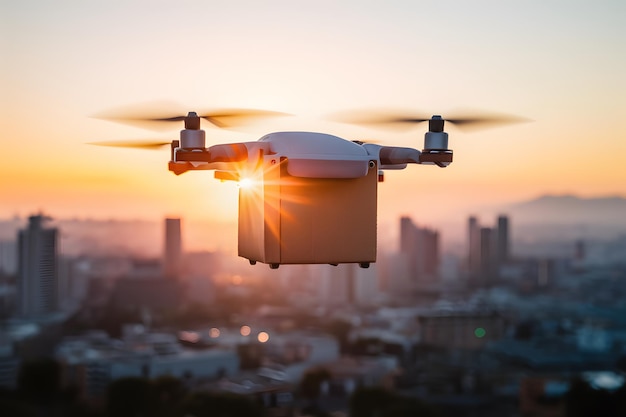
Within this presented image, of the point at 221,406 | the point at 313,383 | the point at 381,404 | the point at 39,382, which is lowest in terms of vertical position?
the point at 381,404

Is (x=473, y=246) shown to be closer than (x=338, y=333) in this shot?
No

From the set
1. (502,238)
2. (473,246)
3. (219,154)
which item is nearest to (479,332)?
(473,246)

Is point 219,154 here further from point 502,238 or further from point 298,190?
point 502,238

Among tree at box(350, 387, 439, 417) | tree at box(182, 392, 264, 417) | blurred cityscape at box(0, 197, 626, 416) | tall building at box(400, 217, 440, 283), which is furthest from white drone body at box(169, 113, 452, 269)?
tall building at box(400, 217, 440, 283)

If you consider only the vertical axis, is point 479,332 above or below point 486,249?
below

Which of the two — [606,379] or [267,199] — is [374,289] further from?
[267,199]

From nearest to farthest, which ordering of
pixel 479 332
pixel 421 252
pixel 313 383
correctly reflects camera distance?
pixel 313 383, pixel 479 332, pixel 421 252

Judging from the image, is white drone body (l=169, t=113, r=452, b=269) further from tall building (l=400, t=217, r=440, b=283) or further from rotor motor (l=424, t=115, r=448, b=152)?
tall building (l=400, t=217, r=440, b=283)

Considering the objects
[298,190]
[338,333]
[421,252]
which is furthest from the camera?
[421,252]
